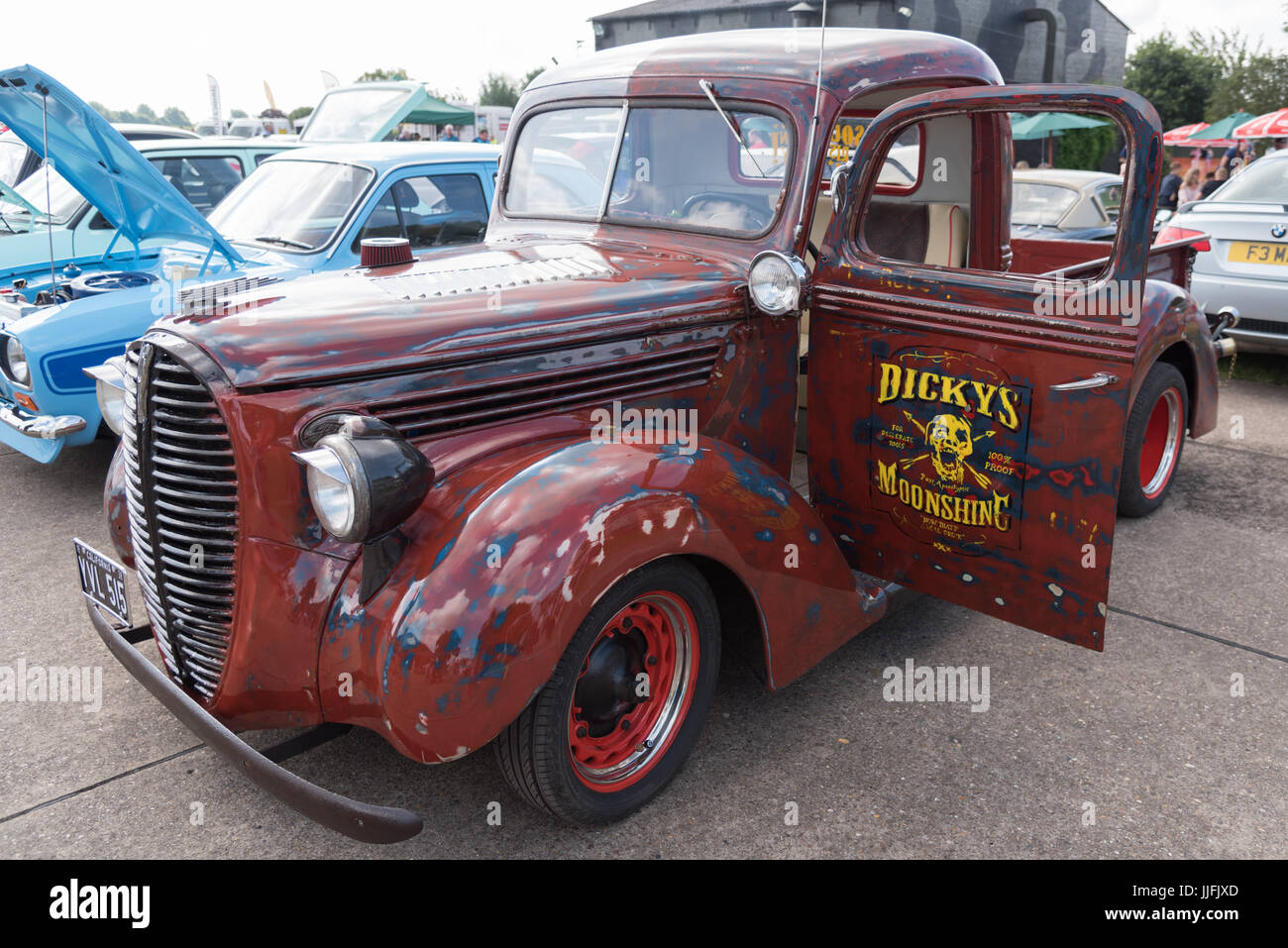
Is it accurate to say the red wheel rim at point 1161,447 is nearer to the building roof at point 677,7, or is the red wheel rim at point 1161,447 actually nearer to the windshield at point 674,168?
the windshield at point 674,168

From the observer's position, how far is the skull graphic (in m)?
2.87

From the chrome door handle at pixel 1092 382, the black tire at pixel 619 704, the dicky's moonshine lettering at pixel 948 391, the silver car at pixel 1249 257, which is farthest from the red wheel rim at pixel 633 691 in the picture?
the silver car at pixel 1249 257

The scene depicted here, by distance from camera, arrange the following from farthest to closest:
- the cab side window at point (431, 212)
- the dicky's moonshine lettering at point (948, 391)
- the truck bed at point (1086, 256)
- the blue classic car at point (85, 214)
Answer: the blue classic car at point (85, 214)
the cab side window at point (431, 212)
the truck bed at point (1086, 256)
the dicky's moonshine lettering at point (948, 391)

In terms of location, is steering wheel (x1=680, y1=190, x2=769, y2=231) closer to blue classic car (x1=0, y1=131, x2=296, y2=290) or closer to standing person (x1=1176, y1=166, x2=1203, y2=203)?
blue classic car (x1=0, y1=131, x2=296, y2=290)

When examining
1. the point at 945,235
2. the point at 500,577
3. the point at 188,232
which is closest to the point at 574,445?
the point at 500,577

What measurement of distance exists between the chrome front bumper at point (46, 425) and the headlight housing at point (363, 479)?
325 centimetres

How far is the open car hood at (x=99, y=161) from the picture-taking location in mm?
4523

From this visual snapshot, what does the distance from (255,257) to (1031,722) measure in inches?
186

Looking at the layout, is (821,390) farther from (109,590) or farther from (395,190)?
(395,190)

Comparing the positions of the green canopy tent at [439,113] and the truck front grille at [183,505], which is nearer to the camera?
the truck front grille at [183,505]

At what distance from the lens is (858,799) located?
267 centimetres

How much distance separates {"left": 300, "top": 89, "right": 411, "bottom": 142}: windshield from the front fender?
298 inches

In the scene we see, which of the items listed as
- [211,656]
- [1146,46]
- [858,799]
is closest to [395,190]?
[211,656]

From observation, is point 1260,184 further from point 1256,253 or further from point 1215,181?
point 1215,181
